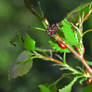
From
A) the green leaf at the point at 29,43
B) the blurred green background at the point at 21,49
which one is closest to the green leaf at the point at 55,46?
the green leaf at the point at 29,43

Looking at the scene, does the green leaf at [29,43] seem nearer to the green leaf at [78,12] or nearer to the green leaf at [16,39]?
the green leaf at [16,39]

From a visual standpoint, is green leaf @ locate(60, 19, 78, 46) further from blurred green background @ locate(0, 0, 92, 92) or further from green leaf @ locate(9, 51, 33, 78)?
blurred green background @ locate(0, 0, 92, 92)

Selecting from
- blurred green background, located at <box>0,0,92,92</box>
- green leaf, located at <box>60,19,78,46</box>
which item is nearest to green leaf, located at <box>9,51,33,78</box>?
green leaf, located at <box>60,19,78,46</box>

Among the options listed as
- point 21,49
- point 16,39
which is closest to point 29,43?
point 16,39

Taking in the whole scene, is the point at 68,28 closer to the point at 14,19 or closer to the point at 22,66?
the point at 22,66

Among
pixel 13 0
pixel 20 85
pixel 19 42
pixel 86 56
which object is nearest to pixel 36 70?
pixel 20 85

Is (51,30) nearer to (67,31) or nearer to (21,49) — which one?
(67,31)
